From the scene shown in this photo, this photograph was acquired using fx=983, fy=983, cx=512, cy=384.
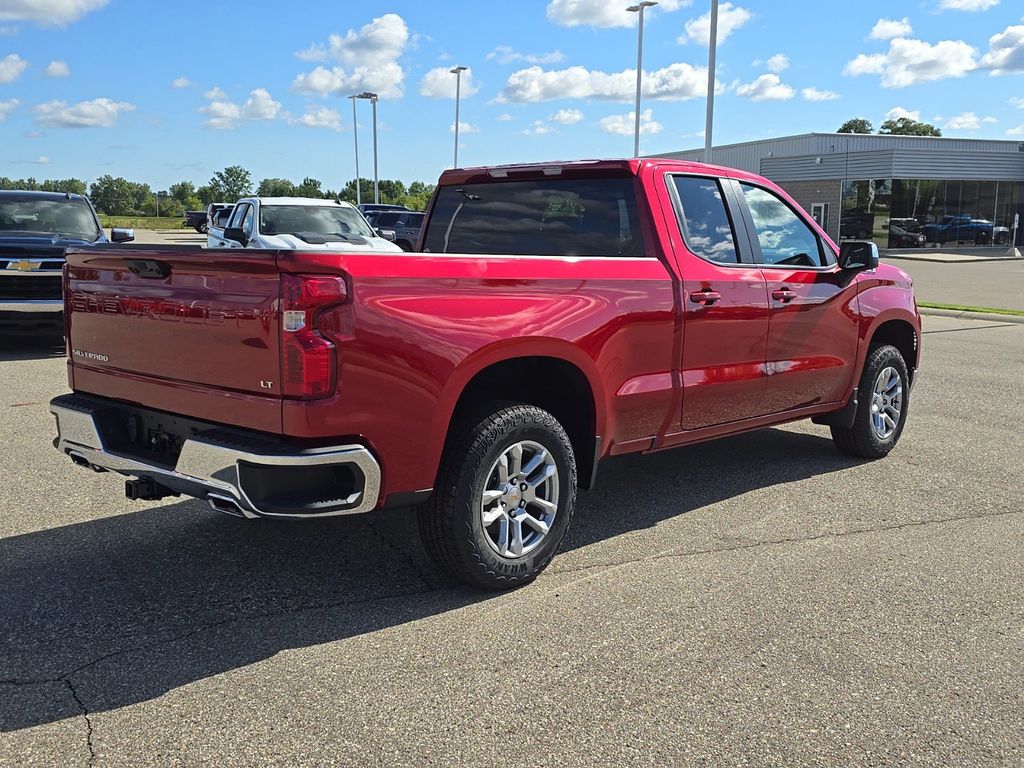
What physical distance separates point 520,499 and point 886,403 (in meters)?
3.57

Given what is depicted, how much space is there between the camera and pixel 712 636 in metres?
3.76

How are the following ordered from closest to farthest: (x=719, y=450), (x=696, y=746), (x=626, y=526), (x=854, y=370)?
(x=696, y=746), (x=626, y=526), (x=854, y=370), (x=719, y=450)

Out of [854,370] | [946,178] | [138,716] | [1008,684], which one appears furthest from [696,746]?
[946,178]

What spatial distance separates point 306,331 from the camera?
11.3 feet

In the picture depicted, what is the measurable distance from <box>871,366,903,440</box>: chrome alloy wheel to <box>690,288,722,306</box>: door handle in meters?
1.96

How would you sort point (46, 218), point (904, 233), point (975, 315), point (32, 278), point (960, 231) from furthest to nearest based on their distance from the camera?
point (960, 231)
point (904, 233)
point (975, 315)
point (46, 218)
point (32, 278)

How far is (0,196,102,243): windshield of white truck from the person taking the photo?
11961 millimetres

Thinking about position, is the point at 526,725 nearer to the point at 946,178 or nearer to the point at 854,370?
the point at 854,370

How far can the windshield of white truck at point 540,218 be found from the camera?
5.01 metres

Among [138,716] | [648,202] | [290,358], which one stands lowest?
[138,716]

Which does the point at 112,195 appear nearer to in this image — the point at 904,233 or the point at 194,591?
the point at 904,233

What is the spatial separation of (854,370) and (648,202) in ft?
7.08

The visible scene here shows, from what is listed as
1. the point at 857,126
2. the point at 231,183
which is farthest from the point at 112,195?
the point at 857,126

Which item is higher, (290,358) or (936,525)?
(290,358)
